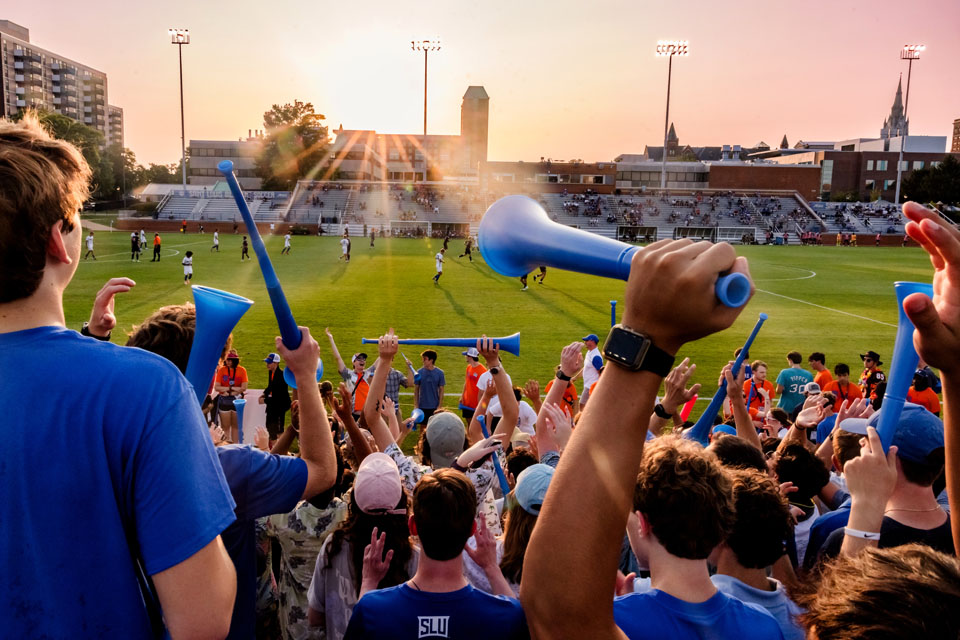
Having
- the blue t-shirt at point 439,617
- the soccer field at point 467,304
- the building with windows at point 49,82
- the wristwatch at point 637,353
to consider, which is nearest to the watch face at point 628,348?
the wristwatch at point 637,353

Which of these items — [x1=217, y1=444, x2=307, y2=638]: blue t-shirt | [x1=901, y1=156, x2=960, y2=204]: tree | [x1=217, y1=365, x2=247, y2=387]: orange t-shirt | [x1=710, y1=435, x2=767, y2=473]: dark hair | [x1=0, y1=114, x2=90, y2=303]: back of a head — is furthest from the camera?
[x1=901, y1=156, x2=960, y2=204]: tree

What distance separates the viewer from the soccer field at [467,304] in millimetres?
16891

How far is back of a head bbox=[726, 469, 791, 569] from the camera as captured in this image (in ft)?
8.62

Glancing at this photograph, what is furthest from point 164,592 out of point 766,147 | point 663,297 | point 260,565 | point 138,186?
point 766,147

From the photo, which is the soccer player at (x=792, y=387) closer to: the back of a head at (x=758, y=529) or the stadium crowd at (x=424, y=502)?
the stadium crowd at (x=424, y=502)

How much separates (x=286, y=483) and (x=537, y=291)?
2411cm

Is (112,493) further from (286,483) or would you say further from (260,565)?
(260,565)

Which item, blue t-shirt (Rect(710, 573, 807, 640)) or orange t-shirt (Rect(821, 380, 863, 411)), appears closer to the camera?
blue t-shirt (Rect(710, 573, 807, 640))

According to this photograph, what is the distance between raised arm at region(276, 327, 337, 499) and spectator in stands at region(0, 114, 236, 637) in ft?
2.17

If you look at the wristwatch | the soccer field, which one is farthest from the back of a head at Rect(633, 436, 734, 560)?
the soccer field

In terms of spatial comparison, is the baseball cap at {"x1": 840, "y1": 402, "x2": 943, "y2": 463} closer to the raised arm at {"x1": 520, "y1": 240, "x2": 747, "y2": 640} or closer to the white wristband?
the white wristband

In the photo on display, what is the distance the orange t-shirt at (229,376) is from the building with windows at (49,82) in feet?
341

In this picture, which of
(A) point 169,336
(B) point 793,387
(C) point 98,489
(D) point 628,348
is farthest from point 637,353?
(B) point 793,387

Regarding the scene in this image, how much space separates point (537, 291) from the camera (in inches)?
1027
